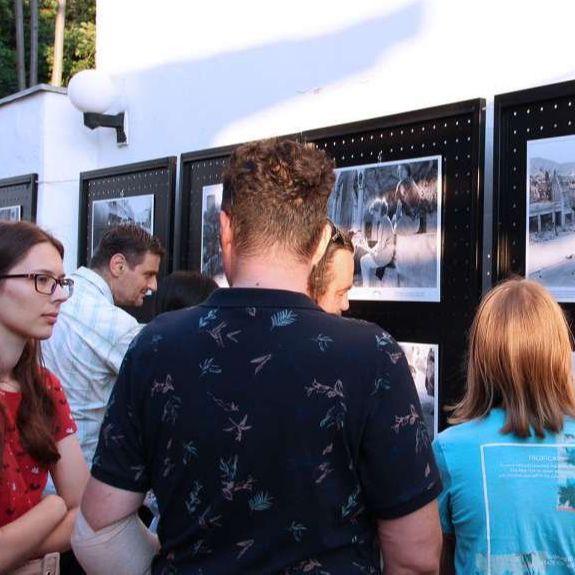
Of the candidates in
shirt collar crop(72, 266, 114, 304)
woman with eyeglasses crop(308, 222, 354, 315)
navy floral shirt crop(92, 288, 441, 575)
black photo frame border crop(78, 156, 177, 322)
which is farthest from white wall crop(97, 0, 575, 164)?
navy floral shirt crop(92, 288, 441, 575)

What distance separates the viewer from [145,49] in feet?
18.2

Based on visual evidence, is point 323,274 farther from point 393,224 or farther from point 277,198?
point 277,198

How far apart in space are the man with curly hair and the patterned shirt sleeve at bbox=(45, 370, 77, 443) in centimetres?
75

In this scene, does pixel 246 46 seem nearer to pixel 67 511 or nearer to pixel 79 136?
pixel 79 136

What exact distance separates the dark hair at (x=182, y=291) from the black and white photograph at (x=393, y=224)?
0.64 metres

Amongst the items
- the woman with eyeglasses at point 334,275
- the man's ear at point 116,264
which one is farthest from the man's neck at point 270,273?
the man's ear at point 116,264

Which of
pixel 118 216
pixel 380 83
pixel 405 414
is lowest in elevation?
pixel 405 414

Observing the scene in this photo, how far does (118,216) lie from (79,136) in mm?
997

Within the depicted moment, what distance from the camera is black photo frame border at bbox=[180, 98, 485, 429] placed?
3.14 meters

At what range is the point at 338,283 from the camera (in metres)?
2.97

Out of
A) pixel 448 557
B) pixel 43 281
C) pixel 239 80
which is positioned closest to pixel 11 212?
pixel 239 80

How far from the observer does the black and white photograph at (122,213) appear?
5262mm

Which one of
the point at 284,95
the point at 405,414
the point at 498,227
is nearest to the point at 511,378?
the point at 405,414

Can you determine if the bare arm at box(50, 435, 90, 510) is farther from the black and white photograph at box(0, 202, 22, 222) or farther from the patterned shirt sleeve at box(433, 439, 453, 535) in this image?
the black and white photograph at box(0, 202, 22, 222)
